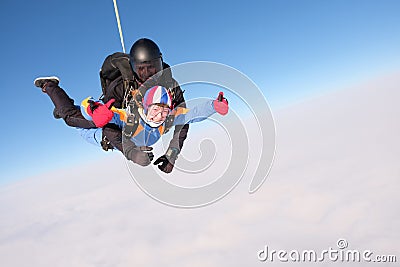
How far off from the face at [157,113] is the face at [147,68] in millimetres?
274

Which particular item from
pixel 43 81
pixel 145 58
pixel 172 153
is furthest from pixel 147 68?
pixel 43 81

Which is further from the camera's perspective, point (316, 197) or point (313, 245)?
point (316, 197)

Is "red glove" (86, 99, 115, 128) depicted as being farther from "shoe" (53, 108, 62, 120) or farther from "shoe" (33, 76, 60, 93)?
"shoe" (33, 76, 60, 93)

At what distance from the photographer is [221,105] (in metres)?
2.47

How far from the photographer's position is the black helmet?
89.7 inches

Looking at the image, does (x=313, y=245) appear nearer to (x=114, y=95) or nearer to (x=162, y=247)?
(x=162, y=247)

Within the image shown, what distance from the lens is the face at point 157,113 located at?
7.52ft

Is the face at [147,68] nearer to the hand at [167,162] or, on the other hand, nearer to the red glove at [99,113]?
the red glove at [99,113]

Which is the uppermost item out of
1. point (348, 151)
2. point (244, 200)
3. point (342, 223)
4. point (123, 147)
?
point (348, 151)

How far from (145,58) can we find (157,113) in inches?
16.5

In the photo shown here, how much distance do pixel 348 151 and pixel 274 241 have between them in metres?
79.7

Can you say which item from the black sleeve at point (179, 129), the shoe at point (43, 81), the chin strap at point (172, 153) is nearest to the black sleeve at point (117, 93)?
the black sleeve at point (179, 129)

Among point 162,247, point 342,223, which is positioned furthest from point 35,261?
point 342,223

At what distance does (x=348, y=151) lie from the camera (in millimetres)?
155125
